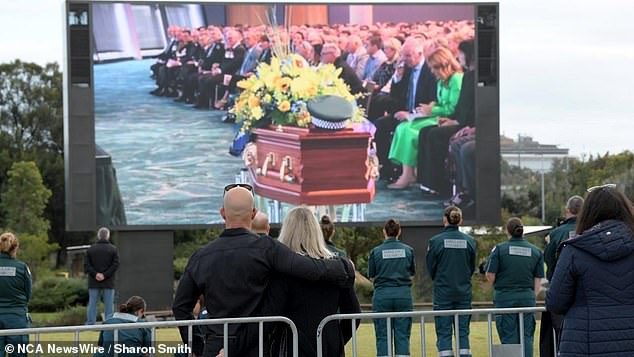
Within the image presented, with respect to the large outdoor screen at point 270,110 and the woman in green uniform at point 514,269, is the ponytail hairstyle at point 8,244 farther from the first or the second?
the large outdoor screen at point 270,110

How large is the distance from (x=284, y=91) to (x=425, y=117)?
2843 millimetres

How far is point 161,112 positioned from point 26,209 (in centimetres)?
3300

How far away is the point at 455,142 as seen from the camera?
1035 inches

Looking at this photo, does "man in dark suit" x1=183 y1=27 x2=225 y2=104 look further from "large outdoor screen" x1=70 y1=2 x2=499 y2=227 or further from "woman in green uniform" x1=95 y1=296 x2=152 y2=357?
"woman in green uniform" x1=95 y1=296 x2=152 y2=357

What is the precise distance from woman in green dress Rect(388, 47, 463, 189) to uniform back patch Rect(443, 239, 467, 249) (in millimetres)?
12908

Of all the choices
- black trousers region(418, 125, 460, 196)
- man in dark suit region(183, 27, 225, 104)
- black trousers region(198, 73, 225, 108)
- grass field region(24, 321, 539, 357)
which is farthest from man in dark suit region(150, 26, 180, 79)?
grass field region(24, 321, 539, 357)

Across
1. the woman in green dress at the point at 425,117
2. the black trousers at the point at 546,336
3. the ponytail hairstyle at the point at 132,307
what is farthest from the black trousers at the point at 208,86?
the black trousers at the point at 546,336

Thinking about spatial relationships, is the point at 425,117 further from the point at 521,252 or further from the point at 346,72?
the point at 521,252

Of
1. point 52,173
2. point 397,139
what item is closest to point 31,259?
point 52,173

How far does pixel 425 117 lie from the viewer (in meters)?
26.1

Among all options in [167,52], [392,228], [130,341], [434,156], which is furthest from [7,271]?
[434,156]

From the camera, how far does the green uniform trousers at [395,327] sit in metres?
12.1

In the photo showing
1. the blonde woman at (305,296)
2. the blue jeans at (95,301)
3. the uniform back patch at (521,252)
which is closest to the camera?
the blonde woman at (305,296)

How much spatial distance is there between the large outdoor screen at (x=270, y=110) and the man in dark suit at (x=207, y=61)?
28mm
